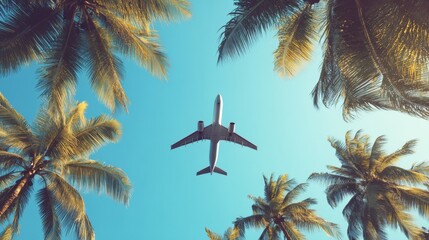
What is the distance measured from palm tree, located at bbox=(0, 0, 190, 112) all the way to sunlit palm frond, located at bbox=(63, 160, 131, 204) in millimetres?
2885

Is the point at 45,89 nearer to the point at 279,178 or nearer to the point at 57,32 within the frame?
the point at 57,32

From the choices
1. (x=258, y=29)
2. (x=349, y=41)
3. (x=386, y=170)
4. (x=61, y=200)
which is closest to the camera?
(x=349, y=41)

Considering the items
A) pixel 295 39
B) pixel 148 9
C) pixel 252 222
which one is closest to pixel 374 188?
pixel 252 222

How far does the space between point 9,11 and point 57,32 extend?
5.15 feet

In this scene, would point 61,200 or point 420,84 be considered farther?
point 61,200

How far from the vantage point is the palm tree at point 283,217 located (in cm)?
1847

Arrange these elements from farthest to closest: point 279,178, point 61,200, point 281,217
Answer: point 279,178
point 281,217
point 61,200

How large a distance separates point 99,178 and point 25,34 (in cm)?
599

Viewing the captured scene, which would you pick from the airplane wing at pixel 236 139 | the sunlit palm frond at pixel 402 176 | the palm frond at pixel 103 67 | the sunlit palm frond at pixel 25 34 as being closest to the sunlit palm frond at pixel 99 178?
the palm frond at pixel 103 67

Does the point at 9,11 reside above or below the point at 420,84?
above

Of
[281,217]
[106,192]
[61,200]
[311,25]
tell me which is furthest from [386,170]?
[61,200]

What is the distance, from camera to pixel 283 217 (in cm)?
1950

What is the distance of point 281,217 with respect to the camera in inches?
766

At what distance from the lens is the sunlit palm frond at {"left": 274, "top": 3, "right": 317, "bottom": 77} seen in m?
11.5
